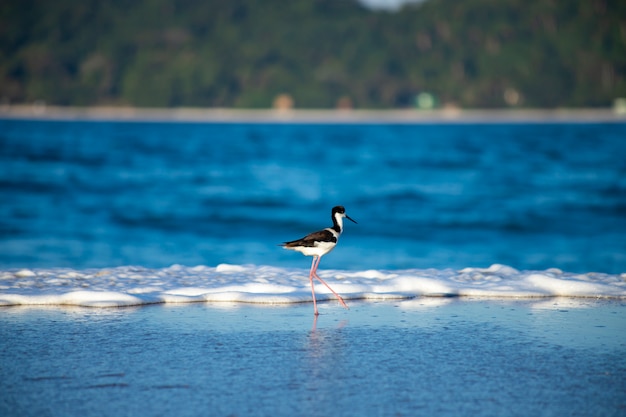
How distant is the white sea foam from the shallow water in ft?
1.29

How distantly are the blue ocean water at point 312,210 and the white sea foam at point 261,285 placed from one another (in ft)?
18.3

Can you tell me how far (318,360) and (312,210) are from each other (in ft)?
87.2

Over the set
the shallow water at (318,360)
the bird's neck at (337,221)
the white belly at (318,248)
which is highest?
the bird's neck at (337,221)

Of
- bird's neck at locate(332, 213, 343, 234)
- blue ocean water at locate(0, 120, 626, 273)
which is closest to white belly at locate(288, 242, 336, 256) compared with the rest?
bird's neck at locate(332, 213, 343, 234)

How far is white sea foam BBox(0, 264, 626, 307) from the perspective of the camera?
366 inches

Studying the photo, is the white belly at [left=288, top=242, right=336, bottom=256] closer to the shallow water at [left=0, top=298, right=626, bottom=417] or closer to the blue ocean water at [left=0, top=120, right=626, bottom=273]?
the shallow water at [left=0, top=298, right=626, bottom=417]

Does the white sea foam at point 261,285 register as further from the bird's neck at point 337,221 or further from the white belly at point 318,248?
the bird's neck at point 337,221

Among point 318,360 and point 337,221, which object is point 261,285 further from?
point 318,360

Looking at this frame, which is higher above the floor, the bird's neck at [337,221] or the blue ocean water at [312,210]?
the blue ocean water at [312,210]

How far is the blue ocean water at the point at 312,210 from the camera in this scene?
19578 millimetres

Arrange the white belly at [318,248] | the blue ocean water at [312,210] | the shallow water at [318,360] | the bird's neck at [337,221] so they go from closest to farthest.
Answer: the shallow water at [318,360] < the white belly at [318,248] < the bird's neck at [337,221] < the blue ocean water at [312,210]

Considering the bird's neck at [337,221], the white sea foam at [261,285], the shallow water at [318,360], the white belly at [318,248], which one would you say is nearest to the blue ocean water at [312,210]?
the white sea foam at [261,285]

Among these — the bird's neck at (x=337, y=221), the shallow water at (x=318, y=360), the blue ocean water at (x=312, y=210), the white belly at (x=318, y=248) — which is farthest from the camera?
the blue ocean water at (x=312, y=210)

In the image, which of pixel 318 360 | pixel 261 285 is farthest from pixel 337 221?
pixel 318 360
